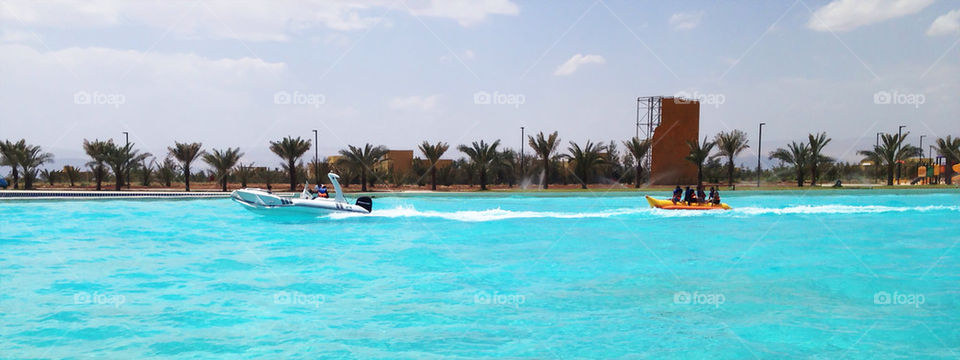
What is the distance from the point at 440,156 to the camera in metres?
41.7

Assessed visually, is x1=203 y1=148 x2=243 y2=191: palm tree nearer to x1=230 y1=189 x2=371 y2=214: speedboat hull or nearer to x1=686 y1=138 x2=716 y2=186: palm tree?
x1=230 y1=189 x2=371 y2=214: speedboat hull

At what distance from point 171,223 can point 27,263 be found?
825 cm

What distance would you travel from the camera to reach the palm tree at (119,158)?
40562 mm

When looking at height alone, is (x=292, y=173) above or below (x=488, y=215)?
above

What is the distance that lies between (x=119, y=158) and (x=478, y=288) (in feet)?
121

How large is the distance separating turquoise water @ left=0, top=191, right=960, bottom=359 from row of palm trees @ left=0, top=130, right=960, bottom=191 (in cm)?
1811

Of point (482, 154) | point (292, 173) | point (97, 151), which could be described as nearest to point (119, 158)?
point (97, 151)

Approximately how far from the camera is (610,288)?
11.7m

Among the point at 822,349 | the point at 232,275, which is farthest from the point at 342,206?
the point at 822,349

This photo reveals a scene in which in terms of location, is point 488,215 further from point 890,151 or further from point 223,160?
point 890,151

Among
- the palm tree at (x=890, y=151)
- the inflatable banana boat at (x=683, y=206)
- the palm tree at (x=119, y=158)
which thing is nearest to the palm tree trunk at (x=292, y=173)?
the palm tree at (x=119, y=158)

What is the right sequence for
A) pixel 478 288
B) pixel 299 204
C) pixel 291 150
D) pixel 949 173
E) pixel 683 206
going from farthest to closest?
pixel 949 173, pixel 291 150, pixel 683 206, pixel 299 204, pixel 478 288

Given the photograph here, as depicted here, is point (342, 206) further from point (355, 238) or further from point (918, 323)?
point (918, 323)

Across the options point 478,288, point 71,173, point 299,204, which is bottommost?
point 478,288
